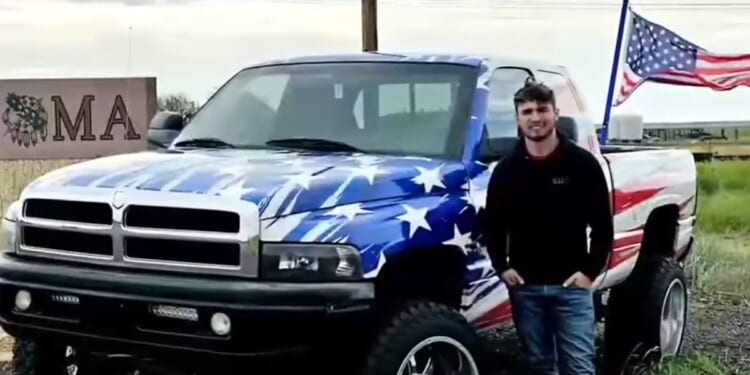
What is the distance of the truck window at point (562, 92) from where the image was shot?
22.0ft

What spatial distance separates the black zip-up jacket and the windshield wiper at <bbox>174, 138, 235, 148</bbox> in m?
1.51

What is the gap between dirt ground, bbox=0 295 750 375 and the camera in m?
7.29

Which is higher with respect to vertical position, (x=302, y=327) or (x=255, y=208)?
(x=255, y=208)

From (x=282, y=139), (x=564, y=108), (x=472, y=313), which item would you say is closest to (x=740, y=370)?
(x=564, y=108)

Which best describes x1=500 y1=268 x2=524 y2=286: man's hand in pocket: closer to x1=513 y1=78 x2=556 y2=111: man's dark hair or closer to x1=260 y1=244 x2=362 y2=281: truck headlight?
x1=513 y1=78 x2=556 y2=111: man's dark hair

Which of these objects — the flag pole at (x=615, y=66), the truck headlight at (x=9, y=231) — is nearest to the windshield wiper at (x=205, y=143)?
the truck headlight at (x=9, y=231)

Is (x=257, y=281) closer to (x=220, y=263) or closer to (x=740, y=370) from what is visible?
(x=220, y=263)

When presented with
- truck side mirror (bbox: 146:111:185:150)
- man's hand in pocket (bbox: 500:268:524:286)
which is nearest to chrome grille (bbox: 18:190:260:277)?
man's hand in pocket (bbox: 500:268:524:286)

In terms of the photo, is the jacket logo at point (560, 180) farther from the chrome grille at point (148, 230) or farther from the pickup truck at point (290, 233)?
the chrome grille at point (148, 230)

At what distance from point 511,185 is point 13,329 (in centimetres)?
228

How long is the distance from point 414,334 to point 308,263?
575 mm

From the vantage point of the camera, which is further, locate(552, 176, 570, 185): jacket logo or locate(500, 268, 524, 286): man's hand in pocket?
locate(500, 268, 524, 286): man's hand in pocket

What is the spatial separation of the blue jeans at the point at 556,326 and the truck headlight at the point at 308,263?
979mm

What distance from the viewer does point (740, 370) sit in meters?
7.05
